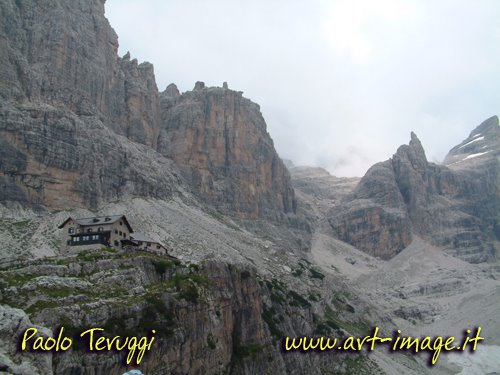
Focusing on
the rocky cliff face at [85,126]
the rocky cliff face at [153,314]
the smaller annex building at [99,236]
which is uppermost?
the rocky cliff face at [85,126]

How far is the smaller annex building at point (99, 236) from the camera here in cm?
8225

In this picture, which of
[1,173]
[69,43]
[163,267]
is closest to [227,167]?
[69,43]

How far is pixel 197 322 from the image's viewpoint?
5850 cm

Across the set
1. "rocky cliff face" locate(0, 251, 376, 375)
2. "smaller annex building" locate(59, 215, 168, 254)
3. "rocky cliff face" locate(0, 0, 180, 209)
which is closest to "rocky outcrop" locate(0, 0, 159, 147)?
"rocky cliff face" locate(0, 0, 180, 209)

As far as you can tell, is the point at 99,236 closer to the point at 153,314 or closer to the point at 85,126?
the point at 153,314

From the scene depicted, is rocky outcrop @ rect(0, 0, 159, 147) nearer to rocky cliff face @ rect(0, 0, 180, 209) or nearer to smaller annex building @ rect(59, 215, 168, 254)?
rocky cliff face @ rect(0, 0, 180, 209)

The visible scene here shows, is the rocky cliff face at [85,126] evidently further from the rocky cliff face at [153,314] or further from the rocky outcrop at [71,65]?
the rocky cliff face at [153,314]

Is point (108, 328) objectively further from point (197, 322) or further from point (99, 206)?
point (99, 206)

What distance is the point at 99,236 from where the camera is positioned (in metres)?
82.4

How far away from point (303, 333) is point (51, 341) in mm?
69276

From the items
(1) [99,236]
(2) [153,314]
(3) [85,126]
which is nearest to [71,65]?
(3) [85,126]

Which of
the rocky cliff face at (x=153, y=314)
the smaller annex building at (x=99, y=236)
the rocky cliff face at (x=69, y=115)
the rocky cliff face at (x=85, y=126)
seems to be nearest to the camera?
the rocky cliff face at (x=153, y=314)

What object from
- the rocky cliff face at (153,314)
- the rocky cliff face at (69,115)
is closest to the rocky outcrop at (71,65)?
the rocky cliff face at (69,115)

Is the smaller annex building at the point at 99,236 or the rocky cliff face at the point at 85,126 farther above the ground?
the rocky cliff face at the point at 85,126
